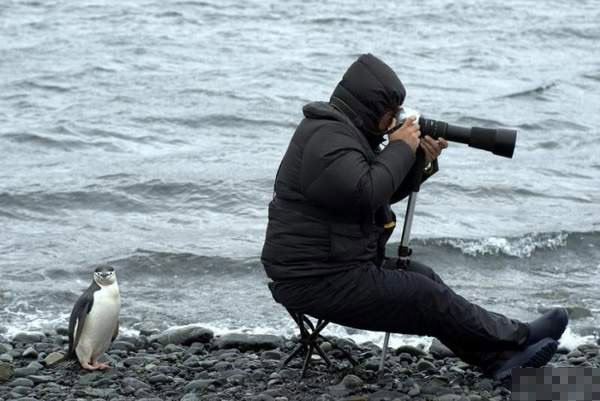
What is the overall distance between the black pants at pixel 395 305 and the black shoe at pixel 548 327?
0.05m

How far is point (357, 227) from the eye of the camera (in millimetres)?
5785

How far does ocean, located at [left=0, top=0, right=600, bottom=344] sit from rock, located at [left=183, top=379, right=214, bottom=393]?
6.25 ft

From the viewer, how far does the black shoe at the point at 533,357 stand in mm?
5895

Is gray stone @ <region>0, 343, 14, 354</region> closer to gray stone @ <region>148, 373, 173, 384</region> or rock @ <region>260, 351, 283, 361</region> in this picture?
gray stone @ <region>148, 373, 173, 384</region>

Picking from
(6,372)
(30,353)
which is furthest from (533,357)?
(30,353)

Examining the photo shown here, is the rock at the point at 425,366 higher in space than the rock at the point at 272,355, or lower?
higher

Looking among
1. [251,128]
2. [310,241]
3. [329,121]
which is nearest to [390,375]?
[310,241]

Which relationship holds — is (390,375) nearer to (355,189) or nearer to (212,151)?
(355,189)

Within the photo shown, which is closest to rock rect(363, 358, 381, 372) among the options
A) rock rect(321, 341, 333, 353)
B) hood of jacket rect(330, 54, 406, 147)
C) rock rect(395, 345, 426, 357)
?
rock rect(321, 341, 333, 353)

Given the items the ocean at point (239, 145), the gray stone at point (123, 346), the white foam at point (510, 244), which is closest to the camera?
the gray stone at point (123, 346)

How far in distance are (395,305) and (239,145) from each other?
9762mm

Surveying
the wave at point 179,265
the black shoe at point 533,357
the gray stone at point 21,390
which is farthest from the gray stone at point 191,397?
the wave at point 179,265

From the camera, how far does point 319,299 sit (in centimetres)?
583

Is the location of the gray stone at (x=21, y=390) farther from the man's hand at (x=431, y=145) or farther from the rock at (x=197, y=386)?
the man's hand at (x=431, y=145)
